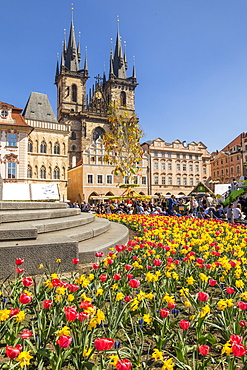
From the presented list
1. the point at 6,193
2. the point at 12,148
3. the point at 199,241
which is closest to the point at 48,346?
the point at 199,241

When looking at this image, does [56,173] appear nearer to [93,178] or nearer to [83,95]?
[93,178]

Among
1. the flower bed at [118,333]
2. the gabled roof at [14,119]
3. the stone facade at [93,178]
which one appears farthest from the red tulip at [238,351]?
the stone facade at [93,178]

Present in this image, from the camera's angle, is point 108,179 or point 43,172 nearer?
point 43,172

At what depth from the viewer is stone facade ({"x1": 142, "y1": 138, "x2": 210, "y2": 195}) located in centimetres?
5219

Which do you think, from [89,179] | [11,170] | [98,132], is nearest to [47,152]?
[89,179]

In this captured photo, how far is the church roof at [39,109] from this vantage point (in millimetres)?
43031

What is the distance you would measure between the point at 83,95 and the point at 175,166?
1078 inches

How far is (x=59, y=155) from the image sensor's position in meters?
41.7

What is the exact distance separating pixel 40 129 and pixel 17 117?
7398mm

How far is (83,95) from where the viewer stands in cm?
6253

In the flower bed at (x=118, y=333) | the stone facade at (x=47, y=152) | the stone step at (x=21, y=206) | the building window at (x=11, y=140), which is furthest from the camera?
the stone facade at (x=47, y=152)

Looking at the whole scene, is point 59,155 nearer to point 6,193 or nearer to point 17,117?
point 17,117

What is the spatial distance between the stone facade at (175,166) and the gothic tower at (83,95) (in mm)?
13169

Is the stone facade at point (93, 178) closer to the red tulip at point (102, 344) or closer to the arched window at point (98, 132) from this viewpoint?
the arched window at point (98, 132)
